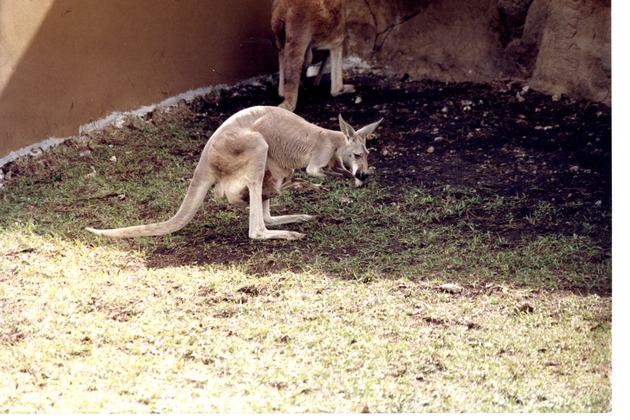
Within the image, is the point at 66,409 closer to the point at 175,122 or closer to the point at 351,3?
the point at 175,122

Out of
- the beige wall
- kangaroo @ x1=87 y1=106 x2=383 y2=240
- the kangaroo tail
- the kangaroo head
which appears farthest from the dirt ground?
the kangaroo tail

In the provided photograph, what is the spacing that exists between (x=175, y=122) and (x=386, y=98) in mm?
1924

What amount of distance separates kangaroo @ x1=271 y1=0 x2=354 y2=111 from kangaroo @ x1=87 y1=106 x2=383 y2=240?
1.91m

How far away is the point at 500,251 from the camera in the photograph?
15.2 ft

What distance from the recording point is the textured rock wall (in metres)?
6.73

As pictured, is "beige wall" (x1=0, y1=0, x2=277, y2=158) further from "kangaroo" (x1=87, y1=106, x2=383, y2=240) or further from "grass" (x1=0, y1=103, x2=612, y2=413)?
"kangaroo" (x1=87, y1=106, x2=383, y2=240)

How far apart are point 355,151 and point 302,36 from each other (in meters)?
2.41

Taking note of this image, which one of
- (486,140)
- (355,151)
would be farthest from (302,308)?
(486,140)

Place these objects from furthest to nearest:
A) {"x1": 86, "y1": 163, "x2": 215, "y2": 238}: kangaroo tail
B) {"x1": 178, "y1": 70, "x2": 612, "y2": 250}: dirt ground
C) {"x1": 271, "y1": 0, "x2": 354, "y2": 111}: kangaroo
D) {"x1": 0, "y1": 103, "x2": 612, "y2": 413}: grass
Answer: {"x1": 271, "y1": 0, "x2": 354, "y2": 111}: kangaroo, {"x1": 178, "y1": 70, "x2": 612, "y2": 250}: dirt ground, {"x1": 86, "y1": 163, "x2": 215, "y2": 238}: kangaroo tail, {"x1": 0, "y1": 103, "x2": 612, "y2": 413}: grass

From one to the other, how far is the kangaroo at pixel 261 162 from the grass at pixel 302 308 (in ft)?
Answer: 0.54

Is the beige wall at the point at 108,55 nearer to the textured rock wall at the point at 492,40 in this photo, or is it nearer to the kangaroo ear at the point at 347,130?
the textured rock wall at the point at 492,40

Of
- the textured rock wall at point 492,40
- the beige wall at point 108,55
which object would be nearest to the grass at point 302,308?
the beige wall at point 108,55

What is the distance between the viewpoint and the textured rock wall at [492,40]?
6.73m

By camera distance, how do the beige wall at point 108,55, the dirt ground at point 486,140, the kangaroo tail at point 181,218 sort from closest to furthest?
the kangaroo tail at point 181,218, the dirt ground at point 486,140, the beige wall at point 108,55
